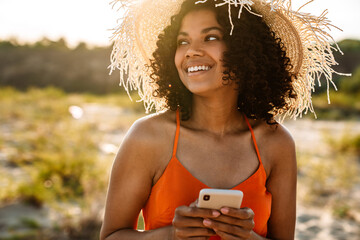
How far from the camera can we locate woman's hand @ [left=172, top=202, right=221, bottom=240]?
139 cm

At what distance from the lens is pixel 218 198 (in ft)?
4.44

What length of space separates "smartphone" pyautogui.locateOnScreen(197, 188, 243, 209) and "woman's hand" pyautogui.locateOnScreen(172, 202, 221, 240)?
3 centimetres

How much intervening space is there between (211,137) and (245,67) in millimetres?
397

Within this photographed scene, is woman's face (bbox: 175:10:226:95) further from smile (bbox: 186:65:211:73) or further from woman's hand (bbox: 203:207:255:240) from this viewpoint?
woman's hand (bbox: 203:207:255:240)

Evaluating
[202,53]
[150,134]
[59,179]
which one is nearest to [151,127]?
[150,134]

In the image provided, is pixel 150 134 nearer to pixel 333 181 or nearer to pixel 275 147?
pixel 275 147

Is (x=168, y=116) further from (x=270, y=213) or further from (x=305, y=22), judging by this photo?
(x=305, y=22)

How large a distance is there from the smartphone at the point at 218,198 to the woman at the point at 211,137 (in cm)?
3

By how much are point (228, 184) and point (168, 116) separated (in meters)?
0.46

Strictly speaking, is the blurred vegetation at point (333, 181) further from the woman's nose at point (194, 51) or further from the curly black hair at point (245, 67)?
the woman's nose at point (194, 51)

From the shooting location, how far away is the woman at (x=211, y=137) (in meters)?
1.57

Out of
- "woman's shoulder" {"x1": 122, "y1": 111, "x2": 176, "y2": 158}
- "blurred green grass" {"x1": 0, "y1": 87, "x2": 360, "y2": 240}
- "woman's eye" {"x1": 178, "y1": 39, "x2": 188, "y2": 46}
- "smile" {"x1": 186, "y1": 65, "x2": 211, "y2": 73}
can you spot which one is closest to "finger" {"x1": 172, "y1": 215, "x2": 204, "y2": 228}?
"woman's shoulder" {"x1": 122, "y1": 111, "x2": 176, "y2": 158}

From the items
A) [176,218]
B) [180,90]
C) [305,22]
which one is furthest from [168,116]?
[305,22]

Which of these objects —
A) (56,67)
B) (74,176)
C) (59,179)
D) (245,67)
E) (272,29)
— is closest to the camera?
(245,67)
